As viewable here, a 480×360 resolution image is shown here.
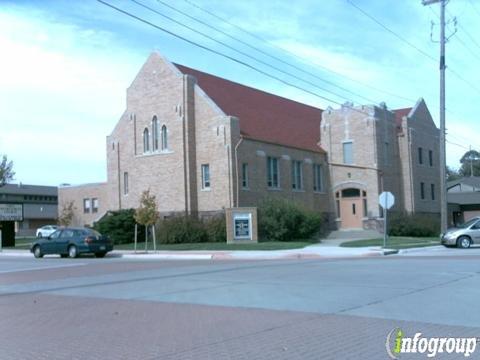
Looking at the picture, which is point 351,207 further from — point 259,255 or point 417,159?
point 259,255

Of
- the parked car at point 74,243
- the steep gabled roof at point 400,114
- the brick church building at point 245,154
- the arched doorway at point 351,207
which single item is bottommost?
the parked car at point 74,243

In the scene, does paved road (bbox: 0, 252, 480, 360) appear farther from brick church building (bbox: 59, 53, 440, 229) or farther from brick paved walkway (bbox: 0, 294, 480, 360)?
brick church building (bbox: 59, 53, 440, 229)

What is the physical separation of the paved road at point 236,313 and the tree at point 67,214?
94.0 feet

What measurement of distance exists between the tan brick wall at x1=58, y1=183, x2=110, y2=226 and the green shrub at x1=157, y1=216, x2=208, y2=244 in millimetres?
13967

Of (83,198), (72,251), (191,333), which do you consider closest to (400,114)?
(83,198)

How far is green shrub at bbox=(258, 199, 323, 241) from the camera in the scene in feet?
118

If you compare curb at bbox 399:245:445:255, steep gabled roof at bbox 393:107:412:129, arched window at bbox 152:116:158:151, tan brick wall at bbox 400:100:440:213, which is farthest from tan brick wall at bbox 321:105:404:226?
arched window at bbox 152:116:158:151

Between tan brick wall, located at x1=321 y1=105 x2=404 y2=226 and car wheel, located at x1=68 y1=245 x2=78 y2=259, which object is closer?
car wheel, located at x1=68 y1=245 x2=78 y2=259

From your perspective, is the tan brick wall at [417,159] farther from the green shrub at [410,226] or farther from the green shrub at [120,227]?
the green shrub at [120,227]

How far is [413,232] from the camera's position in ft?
144

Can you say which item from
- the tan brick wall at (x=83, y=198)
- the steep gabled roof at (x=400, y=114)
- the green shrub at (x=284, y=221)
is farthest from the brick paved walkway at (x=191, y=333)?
the steep gabled roof at (x=400, y=114)

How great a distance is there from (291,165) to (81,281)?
27849 millimetres

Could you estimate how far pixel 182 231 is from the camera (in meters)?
36.7

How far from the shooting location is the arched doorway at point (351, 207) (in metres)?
45.4
